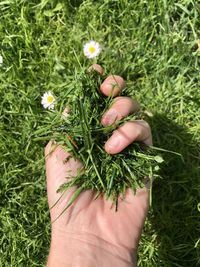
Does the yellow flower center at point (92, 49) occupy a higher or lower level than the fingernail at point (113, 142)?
lower

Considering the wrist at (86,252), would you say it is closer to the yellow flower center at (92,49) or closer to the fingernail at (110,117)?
the fingernail at (110,117)

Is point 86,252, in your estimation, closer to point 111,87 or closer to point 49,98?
point 111,87

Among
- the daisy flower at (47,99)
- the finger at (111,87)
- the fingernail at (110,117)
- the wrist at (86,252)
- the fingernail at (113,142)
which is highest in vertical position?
the finger at (111,87)

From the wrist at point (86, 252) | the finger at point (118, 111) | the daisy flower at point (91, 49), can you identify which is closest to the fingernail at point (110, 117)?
the finger at point (118, 111)

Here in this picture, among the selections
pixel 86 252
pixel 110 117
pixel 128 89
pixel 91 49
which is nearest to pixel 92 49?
pixel 91 49

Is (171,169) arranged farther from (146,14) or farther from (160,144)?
(146,14)

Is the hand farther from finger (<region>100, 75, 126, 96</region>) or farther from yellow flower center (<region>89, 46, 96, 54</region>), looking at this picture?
yellow flower center (<region>89, 46, 96, 54</region>)

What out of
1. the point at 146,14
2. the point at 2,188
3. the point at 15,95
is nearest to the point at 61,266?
the point at 2,188
